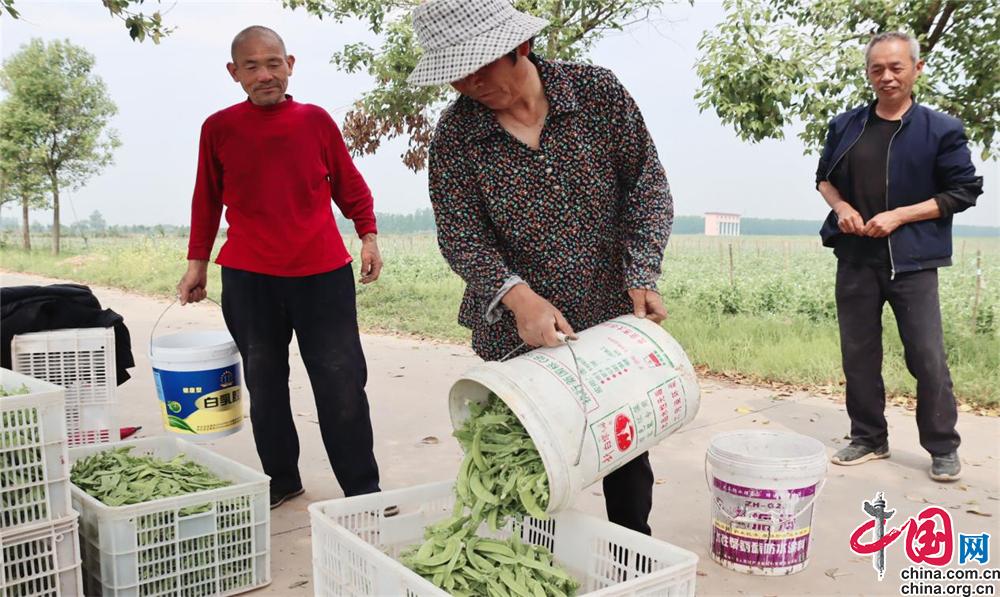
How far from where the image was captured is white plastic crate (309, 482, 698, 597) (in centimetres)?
191

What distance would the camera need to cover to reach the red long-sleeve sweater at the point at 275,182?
3.25 m

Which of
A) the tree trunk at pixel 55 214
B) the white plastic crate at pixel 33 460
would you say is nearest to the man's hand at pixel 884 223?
the white plastic crate at pixel 33 460

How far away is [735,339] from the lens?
6.92m

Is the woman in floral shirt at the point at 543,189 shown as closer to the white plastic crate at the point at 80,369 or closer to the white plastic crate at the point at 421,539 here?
the white plastic crate at the point at 421,539

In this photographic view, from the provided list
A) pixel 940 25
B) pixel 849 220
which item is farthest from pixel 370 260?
pixel 940 25

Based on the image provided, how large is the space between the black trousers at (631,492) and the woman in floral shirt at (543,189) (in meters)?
0.50

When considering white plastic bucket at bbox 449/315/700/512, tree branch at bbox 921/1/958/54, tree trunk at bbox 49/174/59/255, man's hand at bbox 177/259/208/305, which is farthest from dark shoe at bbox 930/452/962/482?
tree trunk at bbox 49/174/59/255

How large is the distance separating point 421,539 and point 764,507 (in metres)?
1.22

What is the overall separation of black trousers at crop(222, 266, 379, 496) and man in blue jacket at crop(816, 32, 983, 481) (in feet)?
7.87

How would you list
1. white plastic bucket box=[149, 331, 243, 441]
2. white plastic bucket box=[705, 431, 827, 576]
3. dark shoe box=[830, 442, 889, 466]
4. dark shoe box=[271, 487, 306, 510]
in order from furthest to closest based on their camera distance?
dark shoe box=[830, 442, 889, 466] → dark shoe box=[271, 487, 306, 510] → white plastic bucket box=[149, 331, 243, 441] → white plastic bucket box=[705, 431, 827, 576]

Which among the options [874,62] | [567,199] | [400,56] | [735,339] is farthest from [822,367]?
[400,56]

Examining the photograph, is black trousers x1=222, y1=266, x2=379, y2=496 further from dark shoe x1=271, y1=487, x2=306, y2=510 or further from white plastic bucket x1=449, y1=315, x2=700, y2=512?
white plastic bucket x1=449, y1=315, x2=700, y2=512

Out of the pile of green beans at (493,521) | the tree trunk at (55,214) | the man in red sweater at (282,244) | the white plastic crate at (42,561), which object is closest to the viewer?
the pile of green beans at (493,521)

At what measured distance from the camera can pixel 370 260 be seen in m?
3.48
